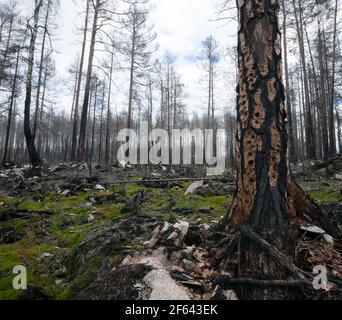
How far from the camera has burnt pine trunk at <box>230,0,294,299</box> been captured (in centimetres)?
284

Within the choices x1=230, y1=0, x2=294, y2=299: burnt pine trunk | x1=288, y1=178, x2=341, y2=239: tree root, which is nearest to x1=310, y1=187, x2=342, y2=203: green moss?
x1=288, y1=178, x2=341, y2=239: tree root

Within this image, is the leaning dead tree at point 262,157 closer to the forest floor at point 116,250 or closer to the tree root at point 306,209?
the tree root at point 306,209

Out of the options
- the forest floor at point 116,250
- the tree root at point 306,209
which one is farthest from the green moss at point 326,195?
the tree root at point 306,209

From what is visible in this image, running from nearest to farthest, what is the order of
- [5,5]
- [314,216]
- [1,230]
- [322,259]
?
[322,259] < [314,216] < [1,230] < [5,5]

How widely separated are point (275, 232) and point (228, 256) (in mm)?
515

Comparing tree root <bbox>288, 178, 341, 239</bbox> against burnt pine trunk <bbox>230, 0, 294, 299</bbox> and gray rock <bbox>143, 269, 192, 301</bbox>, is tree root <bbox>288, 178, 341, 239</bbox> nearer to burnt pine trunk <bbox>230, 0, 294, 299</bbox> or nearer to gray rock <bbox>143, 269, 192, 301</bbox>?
burnt pine trunk <bbox>230, 0, 294, 299</bbox>

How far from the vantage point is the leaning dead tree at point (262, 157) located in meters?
2.73

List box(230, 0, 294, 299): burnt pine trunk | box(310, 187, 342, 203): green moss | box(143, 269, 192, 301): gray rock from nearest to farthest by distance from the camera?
1. box(143, 269, 192, 301): gray rock
2. box(230, 0, 294, 299): burnt pine trunk
3. box(310, 187, 342, 203): green moss

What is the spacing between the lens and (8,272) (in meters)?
3.42

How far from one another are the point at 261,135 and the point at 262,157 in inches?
9.3

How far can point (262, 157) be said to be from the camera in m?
2.97

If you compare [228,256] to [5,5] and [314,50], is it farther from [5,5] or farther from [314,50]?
[5,5]

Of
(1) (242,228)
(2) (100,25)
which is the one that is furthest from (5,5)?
(1) (242,228)
